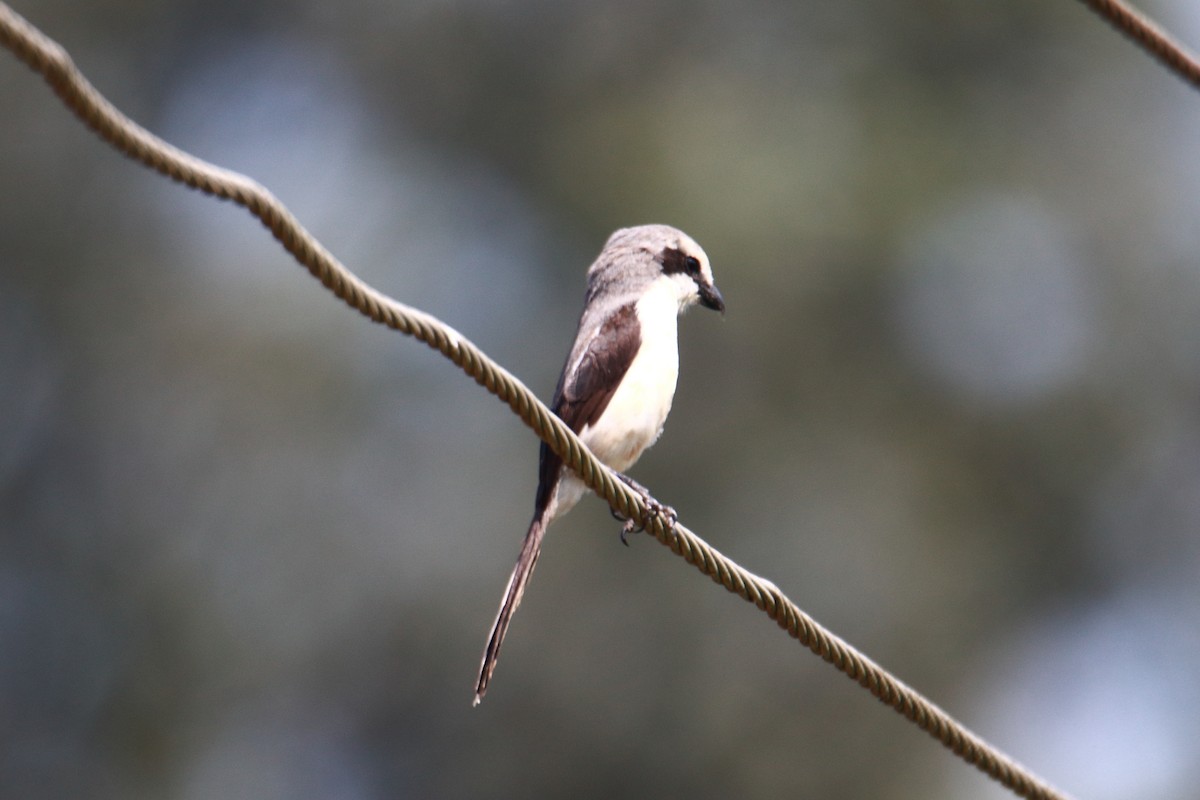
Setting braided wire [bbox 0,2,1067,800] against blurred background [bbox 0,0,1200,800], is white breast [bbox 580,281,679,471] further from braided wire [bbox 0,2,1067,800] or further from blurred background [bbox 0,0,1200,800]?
blurred background [bbox 0,0,1200,800]

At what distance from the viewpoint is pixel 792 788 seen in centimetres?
2002

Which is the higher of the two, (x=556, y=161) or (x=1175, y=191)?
(x=1175, y=191)

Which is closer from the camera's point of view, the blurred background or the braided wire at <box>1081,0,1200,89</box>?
the braided wire at <box>1081,0,1200,89</box>

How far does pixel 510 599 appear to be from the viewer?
21.2 feet

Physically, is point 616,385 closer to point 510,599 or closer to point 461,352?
point 510,599

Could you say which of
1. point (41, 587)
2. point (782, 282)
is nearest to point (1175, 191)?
point (782, 282)

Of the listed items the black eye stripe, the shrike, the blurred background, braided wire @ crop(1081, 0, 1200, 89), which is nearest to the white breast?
the shrike

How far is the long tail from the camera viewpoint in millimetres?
6242

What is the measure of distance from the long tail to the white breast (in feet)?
1.50

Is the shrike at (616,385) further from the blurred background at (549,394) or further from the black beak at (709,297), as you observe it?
the blurred background at (549,394)

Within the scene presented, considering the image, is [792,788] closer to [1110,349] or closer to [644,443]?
[1110,349]

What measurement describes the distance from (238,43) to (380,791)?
501 inches

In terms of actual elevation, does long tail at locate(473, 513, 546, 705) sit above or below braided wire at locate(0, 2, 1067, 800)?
below

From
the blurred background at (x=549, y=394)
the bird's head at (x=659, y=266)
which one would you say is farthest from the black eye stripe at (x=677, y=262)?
the blurred background at (x=549, y=394)
